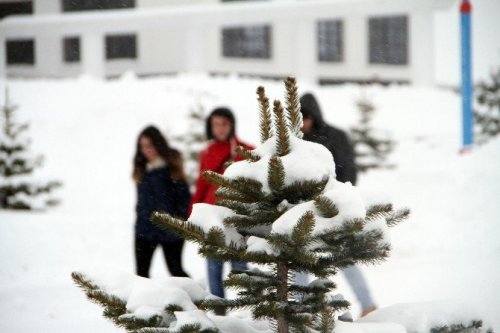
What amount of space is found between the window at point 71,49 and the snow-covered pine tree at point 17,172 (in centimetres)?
1401

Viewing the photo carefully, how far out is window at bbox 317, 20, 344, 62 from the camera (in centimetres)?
2677

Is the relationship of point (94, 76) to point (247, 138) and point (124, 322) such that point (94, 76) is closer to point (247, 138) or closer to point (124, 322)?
point (247, 138)

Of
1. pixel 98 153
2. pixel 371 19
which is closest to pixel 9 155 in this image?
pixel 98 153

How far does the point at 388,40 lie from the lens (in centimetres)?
2653

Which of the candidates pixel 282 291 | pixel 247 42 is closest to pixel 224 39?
pixel 247 42

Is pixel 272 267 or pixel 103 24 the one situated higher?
pixel 103 24

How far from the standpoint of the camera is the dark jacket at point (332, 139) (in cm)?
604

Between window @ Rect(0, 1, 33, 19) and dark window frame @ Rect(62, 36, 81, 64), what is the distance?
2951 millimetres

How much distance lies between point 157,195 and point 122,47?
21400 mm

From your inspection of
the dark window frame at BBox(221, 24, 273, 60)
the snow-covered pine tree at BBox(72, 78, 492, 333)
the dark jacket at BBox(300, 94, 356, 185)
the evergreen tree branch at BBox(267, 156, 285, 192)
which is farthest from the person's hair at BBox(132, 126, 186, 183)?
the dark window frame at BBox(221, 24, 273, 60)

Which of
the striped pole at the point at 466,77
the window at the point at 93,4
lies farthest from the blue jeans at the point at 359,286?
the window at the point at 93,4

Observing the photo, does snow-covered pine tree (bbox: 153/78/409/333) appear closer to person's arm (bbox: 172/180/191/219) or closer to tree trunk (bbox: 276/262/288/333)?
tree trunk (bbox: 276/262/288/333)

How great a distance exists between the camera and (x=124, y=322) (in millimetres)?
2691

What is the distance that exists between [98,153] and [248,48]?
916 centimetres
